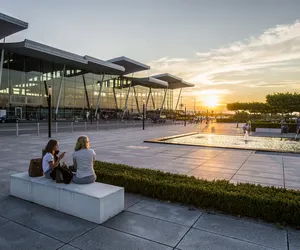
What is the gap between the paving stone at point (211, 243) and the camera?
3.21 metres

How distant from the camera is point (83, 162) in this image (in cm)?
447

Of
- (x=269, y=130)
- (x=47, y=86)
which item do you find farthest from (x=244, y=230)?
(x=47, y=86)

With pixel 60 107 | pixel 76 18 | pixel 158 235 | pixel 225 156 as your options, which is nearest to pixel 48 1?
pixel 76 18

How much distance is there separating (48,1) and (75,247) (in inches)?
624

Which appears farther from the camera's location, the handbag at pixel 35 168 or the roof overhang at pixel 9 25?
the roof overhang at pixel 9 25

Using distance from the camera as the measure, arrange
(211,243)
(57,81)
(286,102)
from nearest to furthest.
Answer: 1. (211,243)
2. (286,102)
3. (57,81)

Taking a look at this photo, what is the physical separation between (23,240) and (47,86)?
41.4m

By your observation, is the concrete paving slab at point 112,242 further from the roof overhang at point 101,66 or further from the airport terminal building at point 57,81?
the roof overhang at point 101,66

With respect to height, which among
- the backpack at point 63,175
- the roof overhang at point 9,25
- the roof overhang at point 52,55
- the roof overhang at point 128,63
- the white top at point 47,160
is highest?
the roof overhang at point 128,63

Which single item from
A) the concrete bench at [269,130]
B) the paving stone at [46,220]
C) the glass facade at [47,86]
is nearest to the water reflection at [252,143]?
the concrete bench at [269,130]

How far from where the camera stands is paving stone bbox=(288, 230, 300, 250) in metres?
3.27

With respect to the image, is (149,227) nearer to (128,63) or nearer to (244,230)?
(244,230)

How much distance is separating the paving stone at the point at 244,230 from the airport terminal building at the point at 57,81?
2458 cm

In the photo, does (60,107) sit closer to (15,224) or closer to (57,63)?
(57,63)
